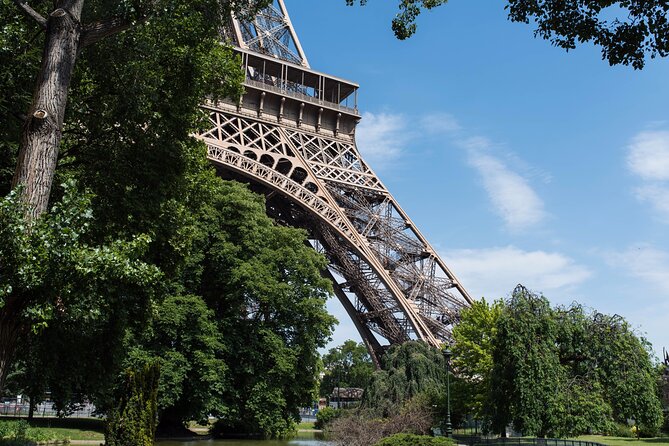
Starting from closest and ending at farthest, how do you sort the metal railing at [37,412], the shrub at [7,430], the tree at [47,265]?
1. the tree at [47,265]
2. the shrub at [7,430]
3. the metal railing at [37,412]

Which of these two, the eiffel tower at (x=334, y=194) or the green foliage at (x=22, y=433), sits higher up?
the eiffel tower at (x=334, y=194)

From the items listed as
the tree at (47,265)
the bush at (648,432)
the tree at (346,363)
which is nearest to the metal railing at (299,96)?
the bush at (648,432)

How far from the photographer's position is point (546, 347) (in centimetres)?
2186

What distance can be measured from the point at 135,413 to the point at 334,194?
78.1ft

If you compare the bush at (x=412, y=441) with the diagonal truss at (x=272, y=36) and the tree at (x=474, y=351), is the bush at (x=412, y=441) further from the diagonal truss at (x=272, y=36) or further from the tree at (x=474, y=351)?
the diagonal truss at (x=272, y=36)

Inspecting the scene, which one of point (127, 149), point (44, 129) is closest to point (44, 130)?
point (44, 129)

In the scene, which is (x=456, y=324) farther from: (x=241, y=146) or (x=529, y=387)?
(x=241, y=146)

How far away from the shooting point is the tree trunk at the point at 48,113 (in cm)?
827

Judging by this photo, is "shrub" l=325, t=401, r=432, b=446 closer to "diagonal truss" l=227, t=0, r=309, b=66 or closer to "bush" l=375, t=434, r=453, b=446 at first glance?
"bush" l=375, t=434, r=453, b=446

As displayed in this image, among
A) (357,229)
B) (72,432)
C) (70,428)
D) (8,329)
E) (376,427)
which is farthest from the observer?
(357,229)

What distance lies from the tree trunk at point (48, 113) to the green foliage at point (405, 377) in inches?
848

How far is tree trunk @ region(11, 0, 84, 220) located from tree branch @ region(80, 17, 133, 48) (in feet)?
0.68

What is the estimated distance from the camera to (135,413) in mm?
12031

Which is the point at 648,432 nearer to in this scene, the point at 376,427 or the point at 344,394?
the point at 376,427
